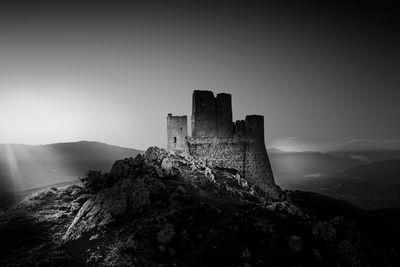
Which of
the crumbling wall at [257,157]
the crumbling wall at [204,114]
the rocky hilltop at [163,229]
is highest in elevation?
the crumbling wall at [204,114]

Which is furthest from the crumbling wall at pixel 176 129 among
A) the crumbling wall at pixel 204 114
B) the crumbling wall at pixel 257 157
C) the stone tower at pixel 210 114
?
the crumbling wall at pixel 257 157

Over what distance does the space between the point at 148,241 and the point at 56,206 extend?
1537 centimetres

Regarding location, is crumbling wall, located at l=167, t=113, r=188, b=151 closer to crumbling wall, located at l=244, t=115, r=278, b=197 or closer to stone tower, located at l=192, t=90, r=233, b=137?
stone tower, located at l=192, t=90, r=233, b=137

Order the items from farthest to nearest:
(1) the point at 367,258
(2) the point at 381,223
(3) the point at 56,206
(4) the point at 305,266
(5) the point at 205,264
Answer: (2) the point at 381,223
(3) the point at 56,206
(1) the point at 367,258
(4) the point at 305,266
(5) the point at 205,264

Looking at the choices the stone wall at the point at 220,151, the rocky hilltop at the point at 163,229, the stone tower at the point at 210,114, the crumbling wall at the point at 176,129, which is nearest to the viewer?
the rocky hilltop at the point at 163,229

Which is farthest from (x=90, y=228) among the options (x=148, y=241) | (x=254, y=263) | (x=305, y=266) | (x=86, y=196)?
(x=305, y=266)

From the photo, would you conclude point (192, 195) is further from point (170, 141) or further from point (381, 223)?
point (381, 223)

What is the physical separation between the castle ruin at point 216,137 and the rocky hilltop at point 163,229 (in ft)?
28.0

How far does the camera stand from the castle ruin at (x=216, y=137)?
4797cm

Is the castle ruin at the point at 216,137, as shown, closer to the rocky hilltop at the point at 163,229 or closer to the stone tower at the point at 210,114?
the stone tower at the point at 210,114

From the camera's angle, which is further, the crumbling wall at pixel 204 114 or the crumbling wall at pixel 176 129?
the crumbling wall at pixel 176 129

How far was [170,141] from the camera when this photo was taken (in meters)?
48.7

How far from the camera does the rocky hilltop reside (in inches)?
998

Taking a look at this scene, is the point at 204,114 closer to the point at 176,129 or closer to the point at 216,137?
the point at 216,137
